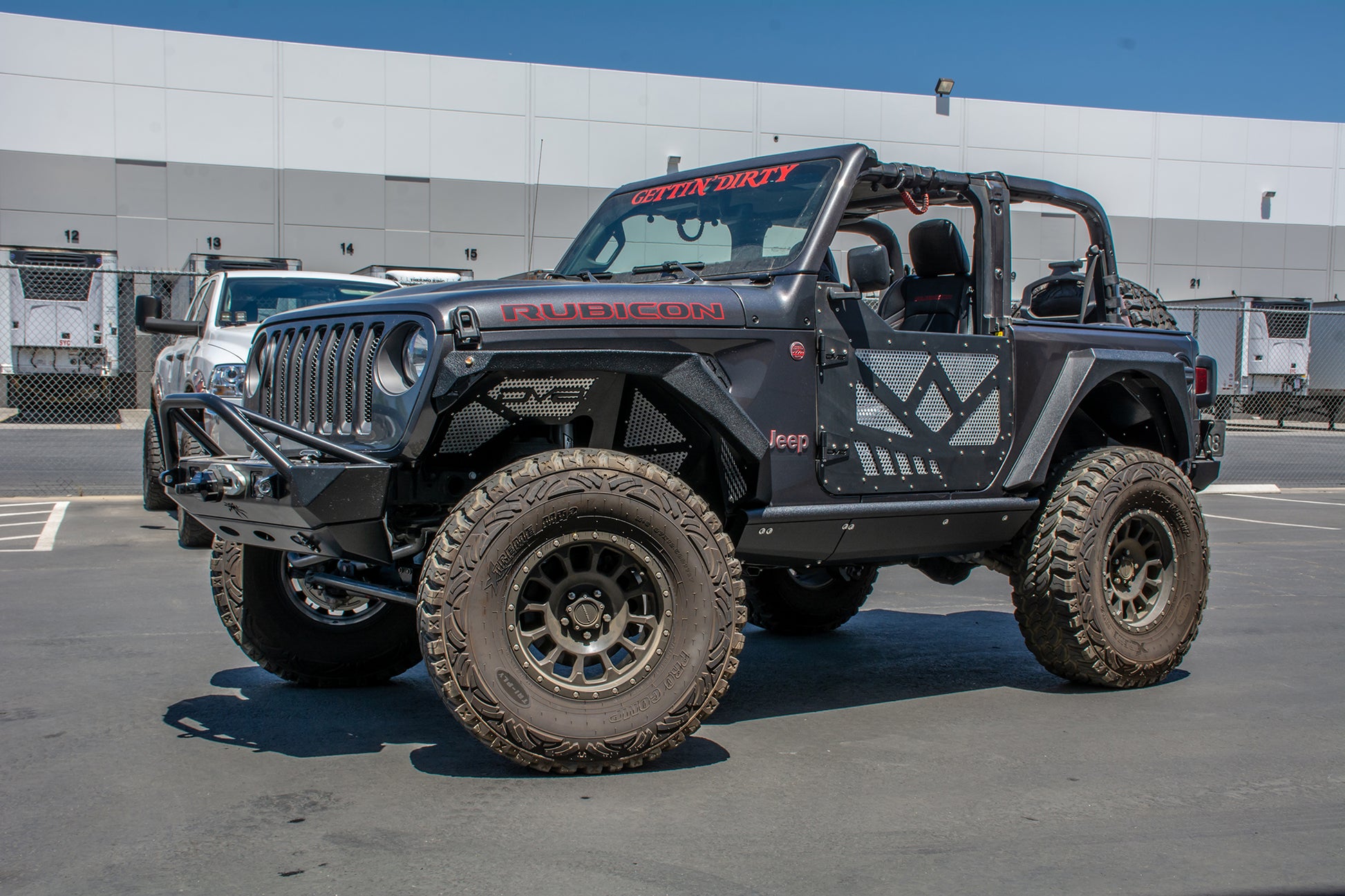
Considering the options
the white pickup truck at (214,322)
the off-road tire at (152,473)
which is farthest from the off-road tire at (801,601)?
the off-road tire at (152,473)

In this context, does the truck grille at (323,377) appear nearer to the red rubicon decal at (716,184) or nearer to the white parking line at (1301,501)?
the red rubicon decal at (716,184)

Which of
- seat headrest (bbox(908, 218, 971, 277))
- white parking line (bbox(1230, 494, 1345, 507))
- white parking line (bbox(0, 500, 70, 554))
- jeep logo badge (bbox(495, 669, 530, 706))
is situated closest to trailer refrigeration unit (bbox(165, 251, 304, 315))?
white parking line (bbox(0, 500, 70, 554))

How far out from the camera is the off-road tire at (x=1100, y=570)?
17.1ft

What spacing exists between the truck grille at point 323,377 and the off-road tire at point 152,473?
553 centimetres

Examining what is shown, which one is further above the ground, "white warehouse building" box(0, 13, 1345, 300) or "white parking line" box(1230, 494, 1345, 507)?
"white warehouse building" box(0, 13, 1345, 300)

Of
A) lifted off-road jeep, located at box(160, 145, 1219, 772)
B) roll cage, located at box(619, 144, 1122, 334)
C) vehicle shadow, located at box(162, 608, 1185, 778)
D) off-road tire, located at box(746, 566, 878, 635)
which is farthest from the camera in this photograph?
off-road tire, located at box(746, 566, 878, 635)

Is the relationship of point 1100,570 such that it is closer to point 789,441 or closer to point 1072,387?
point 1072,387

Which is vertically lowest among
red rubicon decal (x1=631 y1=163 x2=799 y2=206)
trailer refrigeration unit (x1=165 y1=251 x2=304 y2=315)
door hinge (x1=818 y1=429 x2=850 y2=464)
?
door hinge (x1=818 y1=429 x2=850 y2=464)

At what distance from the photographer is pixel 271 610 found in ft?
16.7

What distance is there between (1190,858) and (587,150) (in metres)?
28.7

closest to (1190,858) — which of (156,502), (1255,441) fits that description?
(156,502)

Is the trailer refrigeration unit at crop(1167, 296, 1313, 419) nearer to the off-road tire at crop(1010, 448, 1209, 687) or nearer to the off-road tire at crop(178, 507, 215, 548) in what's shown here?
the off-road tire at crop(178, 507, 215, 548)

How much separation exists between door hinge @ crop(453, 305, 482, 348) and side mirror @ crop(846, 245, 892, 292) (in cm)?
165

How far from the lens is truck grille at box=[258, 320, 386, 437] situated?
415 centimetres
